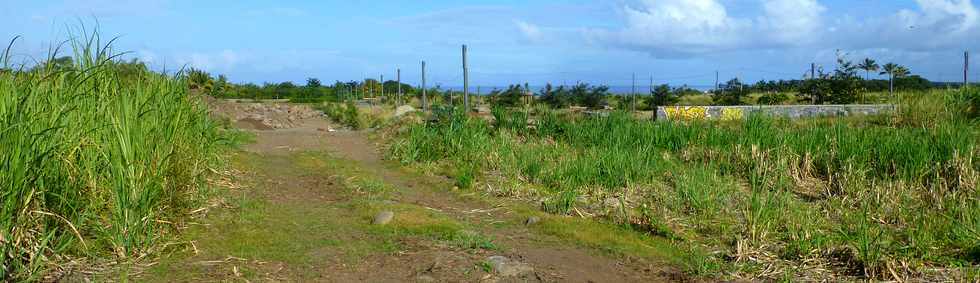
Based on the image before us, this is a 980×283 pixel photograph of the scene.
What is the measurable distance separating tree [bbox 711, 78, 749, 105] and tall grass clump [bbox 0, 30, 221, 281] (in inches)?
1084

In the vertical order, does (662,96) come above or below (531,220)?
above

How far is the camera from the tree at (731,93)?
3080 centimetres

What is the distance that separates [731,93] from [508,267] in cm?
2935

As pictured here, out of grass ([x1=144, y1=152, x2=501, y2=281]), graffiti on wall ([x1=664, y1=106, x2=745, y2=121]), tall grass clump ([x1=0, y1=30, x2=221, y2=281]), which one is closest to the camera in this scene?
tall grass clump ([x1=0, y1=30, x2=221, y2=281])

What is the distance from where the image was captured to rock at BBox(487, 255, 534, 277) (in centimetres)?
420

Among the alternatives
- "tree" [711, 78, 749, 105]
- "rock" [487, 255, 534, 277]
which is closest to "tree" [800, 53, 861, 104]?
"tree" [711, 78, 749, 105]

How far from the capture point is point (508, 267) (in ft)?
14.0

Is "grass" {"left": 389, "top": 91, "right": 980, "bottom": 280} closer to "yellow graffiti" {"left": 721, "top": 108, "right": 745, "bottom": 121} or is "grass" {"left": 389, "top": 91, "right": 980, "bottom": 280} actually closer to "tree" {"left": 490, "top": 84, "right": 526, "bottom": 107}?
"yellow graffiti" {"left": 721, "top": 108, "right": 745, "bottom": 121}

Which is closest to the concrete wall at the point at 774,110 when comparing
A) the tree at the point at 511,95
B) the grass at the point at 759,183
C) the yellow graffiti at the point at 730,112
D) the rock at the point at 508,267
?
the yellow graffiti at the point at 730,112

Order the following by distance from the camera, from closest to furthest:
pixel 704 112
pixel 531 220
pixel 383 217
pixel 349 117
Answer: pixel 383 217
pixel 531 220
pixel 704 112
pixel 349 117

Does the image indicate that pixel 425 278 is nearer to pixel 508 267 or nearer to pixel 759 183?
pixel 508 267

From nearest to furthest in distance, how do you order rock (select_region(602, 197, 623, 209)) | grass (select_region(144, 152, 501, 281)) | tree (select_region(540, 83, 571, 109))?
grass (select_region(144, 152, 501, 281)), rock (select_region(602, 197, 623, 209)), tree (select_region(540, 83, 571, 109))

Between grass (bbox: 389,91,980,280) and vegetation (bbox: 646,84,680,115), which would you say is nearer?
grass (bbox: 389,91,980,280)

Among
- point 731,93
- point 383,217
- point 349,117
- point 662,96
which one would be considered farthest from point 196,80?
point 731,93
